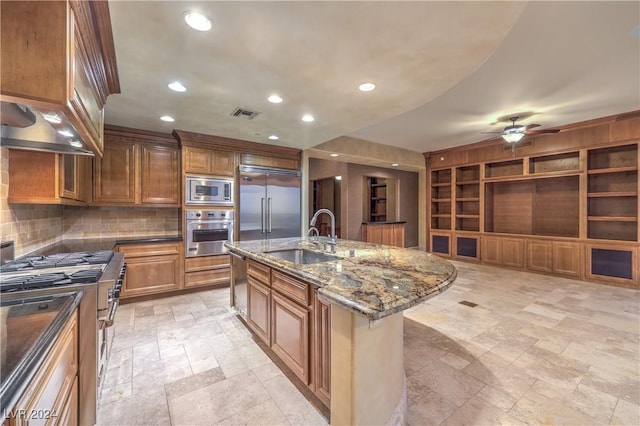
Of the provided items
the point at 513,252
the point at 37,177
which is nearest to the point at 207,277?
the point at 37,177

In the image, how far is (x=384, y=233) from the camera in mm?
7082

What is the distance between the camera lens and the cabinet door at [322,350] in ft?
5.18

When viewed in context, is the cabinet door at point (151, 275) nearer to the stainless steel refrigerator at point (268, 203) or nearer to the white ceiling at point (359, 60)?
the stainless steel refrigerator at point (268, 203)

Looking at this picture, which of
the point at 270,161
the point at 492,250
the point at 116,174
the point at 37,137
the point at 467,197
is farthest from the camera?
the point at 467,197

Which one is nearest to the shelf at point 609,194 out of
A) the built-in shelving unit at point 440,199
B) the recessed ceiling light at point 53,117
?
the built-in shelving unit at point 440,199

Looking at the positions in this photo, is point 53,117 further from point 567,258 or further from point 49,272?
point 567,258

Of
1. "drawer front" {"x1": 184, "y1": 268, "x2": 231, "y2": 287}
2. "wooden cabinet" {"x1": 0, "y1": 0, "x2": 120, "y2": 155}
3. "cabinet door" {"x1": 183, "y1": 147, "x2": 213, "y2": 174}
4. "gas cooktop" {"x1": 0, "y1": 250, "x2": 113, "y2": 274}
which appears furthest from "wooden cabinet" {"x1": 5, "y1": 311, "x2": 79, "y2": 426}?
"cabinet door" {"x1": 183, "y1": 147, "x2": 213, "y2": 174}

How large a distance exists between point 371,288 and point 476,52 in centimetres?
189

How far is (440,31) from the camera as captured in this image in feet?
5.59

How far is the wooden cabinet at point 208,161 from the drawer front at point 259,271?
221 centimetres

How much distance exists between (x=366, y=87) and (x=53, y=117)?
2237 millimetres

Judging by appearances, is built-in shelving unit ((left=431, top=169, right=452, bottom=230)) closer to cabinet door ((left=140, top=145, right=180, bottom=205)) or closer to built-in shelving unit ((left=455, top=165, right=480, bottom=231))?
built-in shelving unit ((left=455, top=165, right=480, bottom=231))

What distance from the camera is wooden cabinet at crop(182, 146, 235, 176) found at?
13.2 feet

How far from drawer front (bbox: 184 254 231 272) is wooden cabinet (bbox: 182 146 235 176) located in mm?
1352
